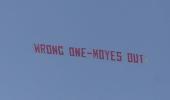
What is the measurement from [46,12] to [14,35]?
6.6 inches

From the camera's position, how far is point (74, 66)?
1567mm

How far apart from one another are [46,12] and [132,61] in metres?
0.43

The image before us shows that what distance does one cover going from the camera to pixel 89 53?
1574 mm

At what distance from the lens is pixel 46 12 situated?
154 centimetres

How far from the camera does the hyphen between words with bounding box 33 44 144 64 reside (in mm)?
1550

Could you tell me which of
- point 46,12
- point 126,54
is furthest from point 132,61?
point 46,12

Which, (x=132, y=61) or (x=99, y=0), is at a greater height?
(x=99, y=0)

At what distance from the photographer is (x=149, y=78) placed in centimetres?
161

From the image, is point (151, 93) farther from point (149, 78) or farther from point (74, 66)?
point (74, 66)

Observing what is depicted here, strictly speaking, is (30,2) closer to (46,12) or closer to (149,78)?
(46,12)

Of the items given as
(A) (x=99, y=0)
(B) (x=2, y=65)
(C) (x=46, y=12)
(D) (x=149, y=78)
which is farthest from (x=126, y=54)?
(B) (x=2, y=65)

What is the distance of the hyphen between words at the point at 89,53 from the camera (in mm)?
1550

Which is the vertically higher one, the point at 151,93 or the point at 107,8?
the point at 107,8

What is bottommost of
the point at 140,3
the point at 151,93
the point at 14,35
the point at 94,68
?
the point at 151,93
